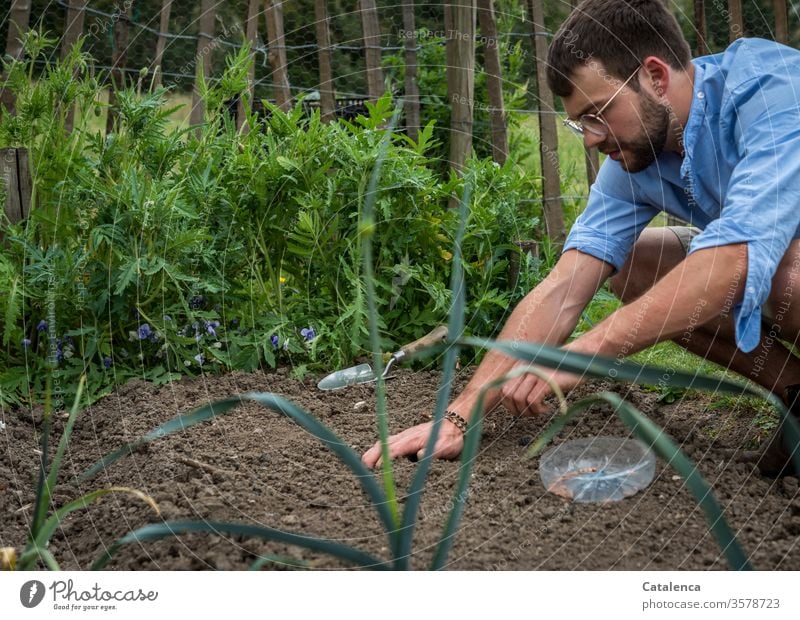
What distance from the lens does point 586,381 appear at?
8.58 feet

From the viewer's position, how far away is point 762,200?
1.79 m

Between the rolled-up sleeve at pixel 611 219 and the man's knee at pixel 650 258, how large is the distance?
4.3 inches

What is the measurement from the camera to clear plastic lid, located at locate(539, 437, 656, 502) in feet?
6.13

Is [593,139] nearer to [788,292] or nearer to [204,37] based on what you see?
[788,292]

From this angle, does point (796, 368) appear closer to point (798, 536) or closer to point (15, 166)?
point (798, 536)

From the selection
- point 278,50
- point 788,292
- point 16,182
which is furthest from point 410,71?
point 788,292

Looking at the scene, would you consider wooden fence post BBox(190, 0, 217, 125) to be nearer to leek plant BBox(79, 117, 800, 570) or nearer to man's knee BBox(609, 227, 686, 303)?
man's knee BBox(609, 227, 686, 303)

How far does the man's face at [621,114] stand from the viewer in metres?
2.02

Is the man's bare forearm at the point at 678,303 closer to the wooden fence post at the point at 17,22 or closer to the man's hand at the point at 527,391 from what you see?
the man's hand at the point at 527,391

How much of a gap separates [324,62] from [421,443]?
1.36 meters

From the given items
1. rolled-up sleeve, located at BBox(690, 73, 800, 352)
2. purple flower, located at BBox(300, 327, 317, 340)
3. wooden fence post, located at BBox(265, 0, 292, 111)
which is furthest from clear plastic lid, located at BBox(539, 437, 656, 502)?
wooden fence post, located at BBox(265, 0, 292, 111)

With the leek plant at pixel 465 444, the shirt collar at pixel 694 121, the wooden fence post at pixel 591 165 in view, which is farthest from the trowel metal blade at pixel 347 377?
the wooden fence post at pixel 591 165
